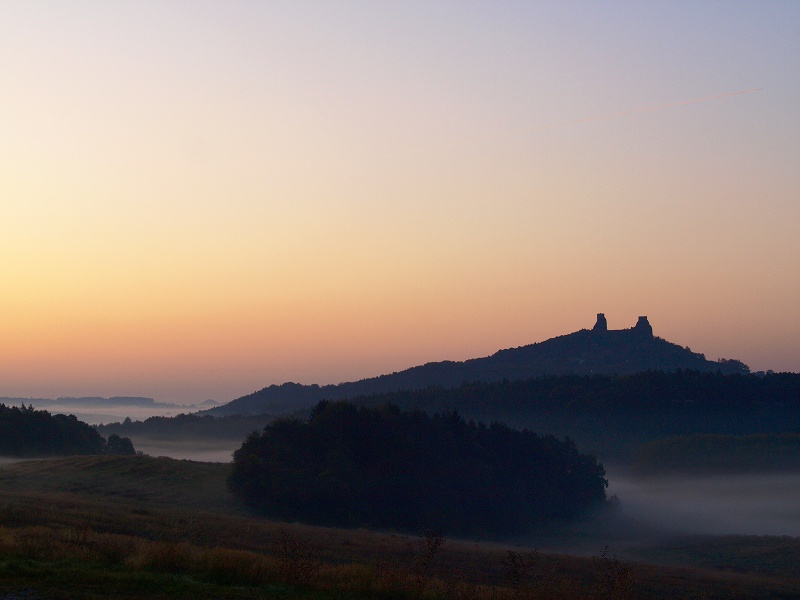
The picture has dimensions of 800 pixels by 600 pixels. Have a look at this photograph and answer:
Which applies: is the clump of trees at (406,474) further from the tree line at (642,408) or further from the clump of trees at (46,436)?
the tree line at (642,408)

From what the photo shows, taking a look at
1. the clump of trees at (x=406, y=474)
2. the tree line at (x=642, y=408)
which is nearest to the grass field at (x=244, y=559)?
the clump of trees at (x=406, y=474)

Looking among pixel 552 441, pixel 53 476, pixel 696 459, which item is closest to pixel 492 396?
pixel 696 459

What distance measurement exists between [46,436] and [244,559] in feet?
338

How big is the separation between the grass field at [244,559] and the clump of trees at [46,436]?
3292 centimetres

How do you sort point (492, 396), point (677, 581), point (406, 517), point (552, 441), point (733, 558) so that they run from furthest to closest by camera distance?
point (492, 396)
point (552, 441)
point (406, 517)
point (733, 558)
point (677, 581)

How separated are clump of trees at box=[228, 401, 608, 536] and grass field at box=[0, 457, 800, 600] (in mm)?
5305

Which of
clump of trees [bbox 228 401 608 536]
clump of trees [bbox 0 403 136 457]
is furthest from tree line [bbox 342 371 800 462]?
clump of trees [bbox 228 401 608 536]

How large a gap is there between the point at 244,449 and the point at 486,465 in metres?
26.2

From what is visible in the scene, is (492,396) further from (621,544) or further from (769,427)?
(621,544)

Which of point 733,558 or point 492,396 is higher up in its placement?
point 492,396

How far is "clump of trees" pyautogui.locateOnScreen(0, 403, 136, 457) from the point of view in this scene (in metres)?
107

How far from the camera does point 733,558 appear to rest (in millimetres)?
54250

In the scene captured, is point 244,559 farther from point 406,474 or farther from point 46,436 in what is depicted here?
point 46,436

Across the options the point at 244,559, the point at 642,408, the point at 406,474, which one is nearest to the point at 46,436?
the point at 406,474
